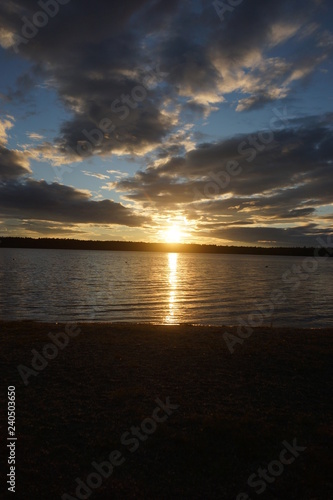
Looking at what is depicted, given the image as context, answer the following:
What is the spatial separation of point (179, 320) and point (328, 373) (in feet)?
62.0

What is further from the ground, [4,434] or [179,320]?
[4,434]

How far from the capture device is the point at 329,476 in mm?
7359

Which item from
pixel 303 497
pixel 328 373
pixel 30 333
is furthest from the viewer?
pixel 30 333

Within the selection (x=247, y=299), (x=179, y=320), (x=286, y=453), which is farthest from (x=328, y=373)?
(x=247, y=299)

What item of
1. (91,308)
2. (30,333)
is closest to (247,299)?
(91,308)

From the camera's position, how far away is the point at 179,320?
31750mm

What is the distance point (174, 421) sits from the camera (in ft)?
31.1

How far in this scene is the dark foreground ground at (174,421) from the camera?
712cm

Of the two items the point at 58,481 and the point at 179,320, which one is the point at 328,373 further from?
the point at 179,320

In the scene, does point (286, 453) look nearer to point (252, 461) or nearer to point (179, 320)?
point (252, 461)

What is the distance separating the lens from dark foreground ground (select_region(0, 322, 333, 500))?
23.4 ft

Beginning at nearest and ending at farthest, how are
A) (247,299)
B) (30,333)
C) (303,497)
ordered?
(303,497) < (30,333) < (247,299)

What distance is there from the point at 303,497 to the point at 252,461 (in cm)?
129

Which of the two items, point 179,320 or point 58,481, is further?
point 179,320
